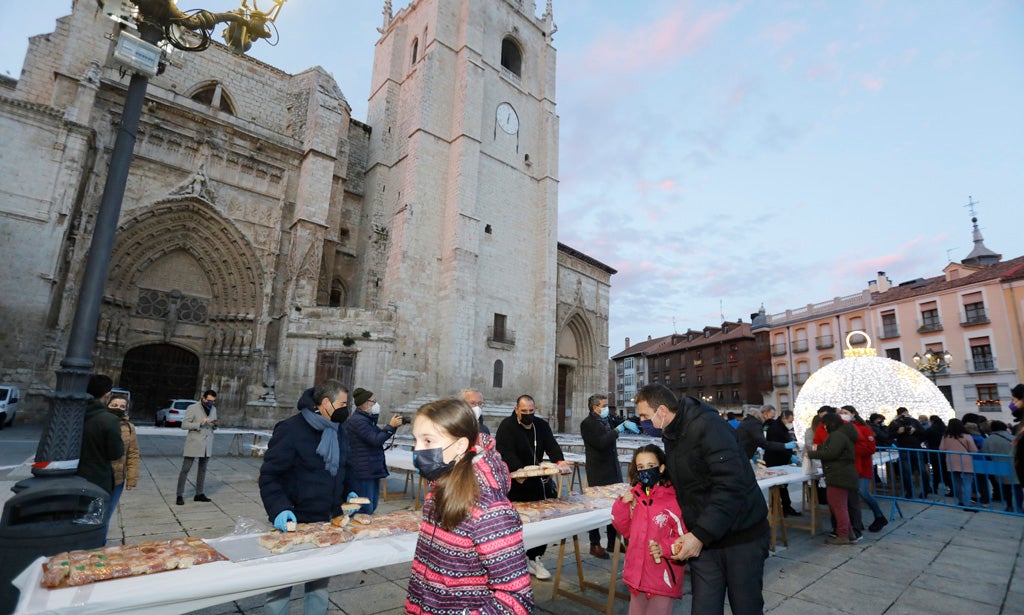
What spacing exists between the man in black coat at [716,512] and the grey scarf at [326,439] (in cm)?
195

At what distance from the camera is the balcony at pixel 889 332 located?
95.7ft

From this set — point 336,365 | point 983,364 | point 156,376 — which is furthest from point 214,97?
point 983,364

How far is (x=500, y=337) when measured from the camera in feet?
66.8

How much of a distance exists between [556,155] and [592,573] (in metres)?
21.9

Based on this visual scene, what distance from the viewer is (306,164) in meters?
18.6

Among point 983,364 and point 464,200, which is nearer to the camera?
point 464,200

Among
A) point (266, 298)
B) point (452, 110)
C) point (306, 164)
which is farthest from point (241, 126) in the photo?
point (452, 110)

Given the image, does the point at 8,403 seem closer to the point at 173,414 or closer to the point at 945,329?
the point at 173,414

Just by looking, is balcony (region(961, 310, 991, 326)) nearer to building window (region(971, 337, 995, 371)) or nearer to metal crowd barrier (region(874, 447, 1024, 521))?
building window (region(971, 337, 995, 371))

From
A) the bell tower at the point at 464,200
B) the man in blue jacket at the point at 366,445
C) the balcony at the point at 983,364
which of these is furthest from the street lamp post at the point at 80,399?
the balcony at the point at 983,364

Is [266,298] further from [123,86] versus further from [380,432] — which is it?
[380,432]

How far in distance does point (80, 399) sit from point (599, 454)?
14.3 feet

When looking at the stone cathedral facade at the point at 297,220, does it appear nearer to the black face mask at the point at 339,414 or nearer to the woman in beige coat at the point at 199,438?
the woman in beige coat at the point at 199,438

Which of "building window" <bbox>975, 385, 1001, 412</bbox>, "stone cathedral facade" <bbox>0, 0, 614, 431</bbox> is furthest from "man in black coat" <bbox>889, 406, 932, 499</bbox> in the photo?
"building window" <bbox>975, 385, 1001, 412</bbox>
